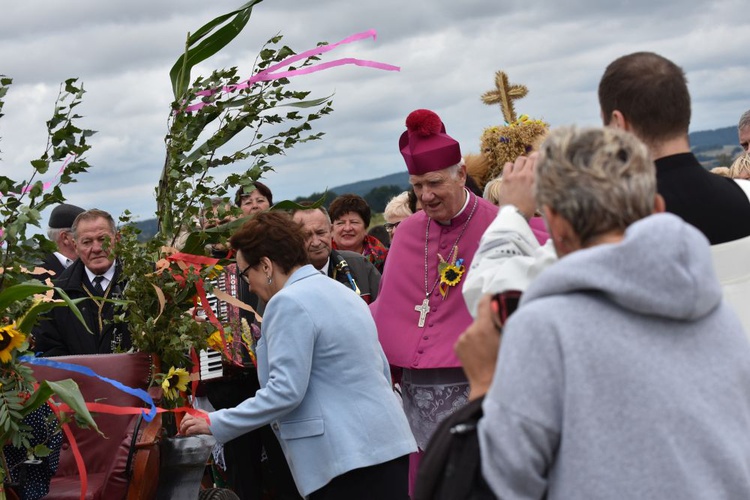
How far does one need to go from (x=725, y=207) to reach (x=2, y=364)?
2660 mm

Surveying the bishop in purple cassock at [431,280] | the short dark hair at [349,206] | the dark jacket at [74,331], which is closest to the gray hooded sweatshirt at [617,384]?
the bishop in purple cassock at [431,280]

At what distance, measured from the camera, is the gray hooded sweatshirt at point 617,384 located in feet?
6.84

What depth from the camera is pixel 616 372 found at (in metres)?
2.10

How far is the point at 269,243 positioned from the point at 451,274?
100 centimetres

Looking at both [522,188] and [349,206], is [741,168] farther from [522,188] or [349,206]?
[522,188]

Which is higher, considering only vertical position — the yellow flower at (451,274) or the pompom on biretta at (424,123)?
the pompom on biretta at (424,123)

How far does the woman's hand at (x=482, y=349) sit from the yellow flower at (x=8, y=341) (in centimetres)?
227

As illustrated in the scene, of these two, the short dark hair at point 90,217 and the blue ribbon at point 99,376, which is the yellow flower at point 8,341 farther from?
the short dark hair at point 90,217

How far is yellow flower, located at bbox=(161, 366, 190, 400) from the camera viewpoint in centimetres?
527

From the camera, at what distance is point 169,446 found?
17.2ft

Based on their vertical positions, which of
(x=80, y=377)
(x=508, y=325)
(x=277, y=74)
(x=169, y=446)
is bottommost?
(x=169, y=446)

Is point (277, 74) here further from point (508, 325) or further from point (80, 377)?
point (508, 325)

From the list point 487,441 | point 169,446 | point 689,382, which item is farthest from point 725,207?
point 169,446

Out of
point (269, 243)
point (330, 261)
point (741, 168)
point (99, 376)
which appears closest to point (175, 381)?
point (99, 376)
